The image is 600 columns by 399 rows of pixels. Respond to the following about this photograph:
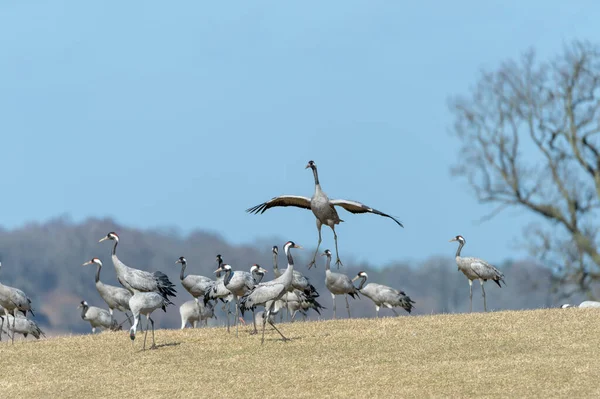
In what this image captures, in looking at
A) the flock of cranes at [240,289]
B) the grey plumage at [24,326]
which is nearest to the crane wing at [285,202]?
the flock of cranes at [240,289]

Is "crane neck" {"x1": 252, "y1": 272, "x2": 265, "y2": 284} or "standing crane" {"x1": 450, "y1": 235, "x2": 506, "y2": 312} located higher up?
"standing crane" {"x1": 450, "y1": 235, "x2": 506, "y2": 312}

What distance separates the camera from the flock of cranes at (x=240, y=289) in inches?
779

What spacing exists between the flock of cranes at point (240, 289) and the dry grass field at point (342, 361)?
81 centimetres

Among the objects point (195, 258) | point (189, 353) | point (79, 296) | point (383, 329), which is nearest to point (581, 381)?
point (383, 329)

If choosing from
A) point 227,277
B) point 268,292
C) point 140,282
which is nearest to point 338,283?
point 227,277

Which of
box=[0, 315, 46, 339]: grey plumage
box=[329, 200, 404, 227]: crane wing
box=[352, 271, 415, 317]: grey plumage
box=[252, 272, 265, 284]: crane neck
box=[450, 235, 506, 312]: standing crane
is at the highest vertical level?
box=[329, 200, 404, 227]: crane wing

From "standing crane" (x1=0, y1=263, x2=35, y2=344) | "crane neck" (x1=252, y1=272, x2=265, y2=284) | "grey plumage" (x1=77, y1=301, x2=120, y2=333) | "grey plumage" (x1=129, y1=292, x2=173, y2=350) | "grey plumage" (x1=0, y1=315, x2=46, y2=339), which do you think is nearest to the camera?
"grey plumage" (x1=129, y1=292, x2=173, y2=350)

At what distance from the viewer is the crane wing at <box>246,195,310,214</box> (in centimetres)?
2397

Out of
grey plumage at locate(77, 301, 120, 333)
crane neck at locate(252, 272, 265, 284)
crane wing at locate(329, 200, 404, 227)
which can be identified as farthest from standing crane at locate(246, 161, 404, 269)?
grey plumage at locate(77, 301, 120, 333)

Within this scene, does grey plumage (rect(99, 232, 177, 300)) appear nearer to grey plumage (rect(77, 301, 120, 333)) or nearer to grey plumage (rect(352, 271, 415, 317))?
grey plumage (rect(77, 301, 120, 333))

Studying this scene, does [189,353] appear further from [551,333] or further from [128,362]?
[551,333]

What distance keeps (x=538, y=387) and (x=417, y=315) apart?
244 inches

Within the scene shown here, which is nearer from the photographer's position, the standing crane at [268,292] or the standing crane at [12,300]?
the standing crane at [268,292]

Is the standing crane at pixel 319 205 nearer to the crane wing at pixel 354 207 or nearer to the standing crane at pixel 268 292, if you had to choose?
the crane wing at pixel 354 207
